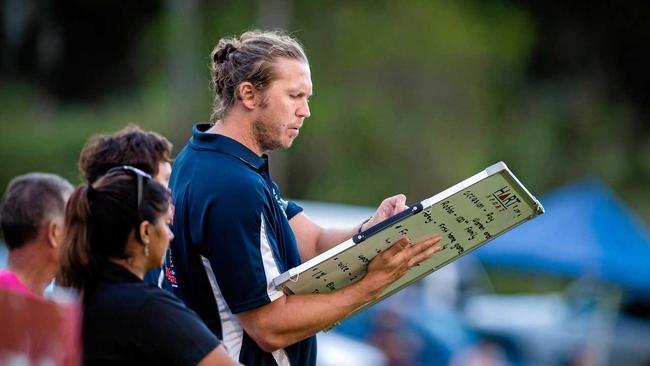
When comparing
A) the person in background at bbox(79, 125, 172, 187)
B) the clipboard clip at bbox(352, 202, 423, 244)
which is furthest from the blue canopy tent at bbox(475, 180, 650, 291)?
A: the clipboard clip at bbox(352, 202, 423, 244)

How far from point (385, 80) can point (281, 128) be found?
75.0ft

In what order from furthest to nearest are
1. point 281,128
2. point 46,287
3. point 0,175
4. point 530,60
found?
1. point 530,60
2. point 0,175
3. point 46,287
4. point 281,128

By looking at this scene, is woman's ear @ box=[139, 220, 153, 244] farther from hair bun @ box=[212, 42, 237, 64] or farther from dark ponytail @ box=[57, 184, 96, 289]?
hair bun @ box=[212, 42, 237, 64]

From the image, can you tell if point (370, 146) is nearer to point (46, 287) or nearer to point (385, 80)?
point (385, 80)

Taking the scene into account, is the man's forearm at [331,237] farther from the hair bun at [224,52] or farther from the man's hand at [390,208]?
the hair bun at [224,52]

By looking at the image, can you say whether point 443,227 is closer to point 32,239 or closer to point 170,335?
point 170,335

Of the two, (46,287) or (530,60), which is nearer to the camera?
(46,287)

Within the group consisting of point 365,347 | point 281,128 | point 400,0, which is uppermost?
point 281,128

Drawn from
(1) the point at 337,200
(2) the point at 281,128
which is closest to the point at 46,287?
(2) the point at 281,128

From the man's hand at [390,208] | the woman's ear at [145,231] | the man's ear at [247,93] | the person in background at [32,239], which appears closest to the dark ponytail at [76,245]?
the woman's ear at [145,231]

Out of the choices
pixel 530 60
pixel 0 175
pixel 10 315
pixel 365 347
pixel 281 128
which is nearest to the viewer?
pixel 10 315

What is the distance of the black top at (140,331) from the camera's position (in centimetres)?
333

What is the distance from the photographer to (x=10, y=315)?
3230 millimetres

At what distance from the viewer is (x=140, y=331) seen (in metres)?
3.33
